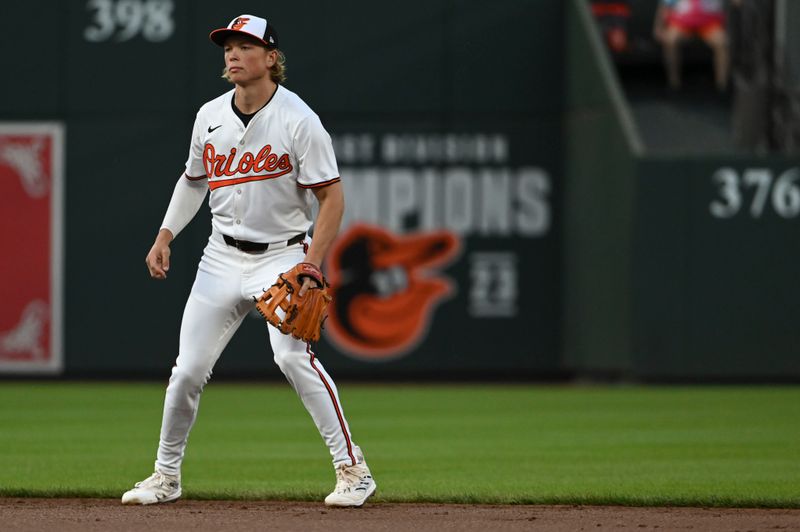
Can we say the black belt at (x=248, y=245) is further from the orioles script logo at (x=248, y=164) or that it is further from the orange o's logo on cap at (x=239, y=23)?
the orange o's logo on cap at (x=239, y=23)

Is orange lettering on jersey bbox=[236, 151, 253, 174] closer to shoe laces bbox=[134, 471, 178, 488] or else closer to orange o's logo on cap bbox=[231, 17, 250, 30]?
orange o's logo on cap bbox=[231, 17, 250, 30]

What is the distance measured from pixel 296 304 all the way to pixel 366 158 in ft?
33.7

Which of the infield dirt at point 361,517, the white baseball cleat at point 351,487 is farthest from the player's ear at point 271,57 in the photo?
the infield dirt at point 361,517

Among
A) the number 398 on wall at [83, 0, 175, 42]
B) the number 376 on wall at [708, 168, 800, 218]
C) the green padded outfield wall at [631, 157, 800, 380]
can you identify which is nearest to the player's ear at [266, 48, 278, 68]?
the green padded outfield wall at [631, 157, 800, 380]

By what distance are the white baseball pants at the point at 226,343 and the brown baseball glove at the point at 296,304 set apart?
0.31 feet

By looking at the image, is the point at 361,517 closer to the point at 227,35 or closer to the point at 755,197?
the point at 227,35

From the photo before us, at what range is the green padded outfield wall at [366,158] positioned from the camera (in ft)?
53.6

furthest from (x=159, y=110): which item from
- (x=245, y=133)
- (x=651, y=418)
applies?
(x=245, y=133)

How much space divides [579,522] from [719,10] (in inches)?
472

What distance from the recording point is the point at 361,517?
20.4 ft

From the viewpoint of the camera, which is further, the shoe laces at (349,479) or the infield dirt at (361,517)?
the shoe laces at (349,479)

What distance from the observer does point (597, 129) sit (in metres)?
15.8

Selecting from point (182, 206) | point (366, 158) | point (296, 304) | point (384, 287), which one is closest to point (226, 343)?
point (296, 304)

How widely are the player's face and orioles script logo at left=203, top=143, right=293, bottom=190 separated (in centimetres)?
31
